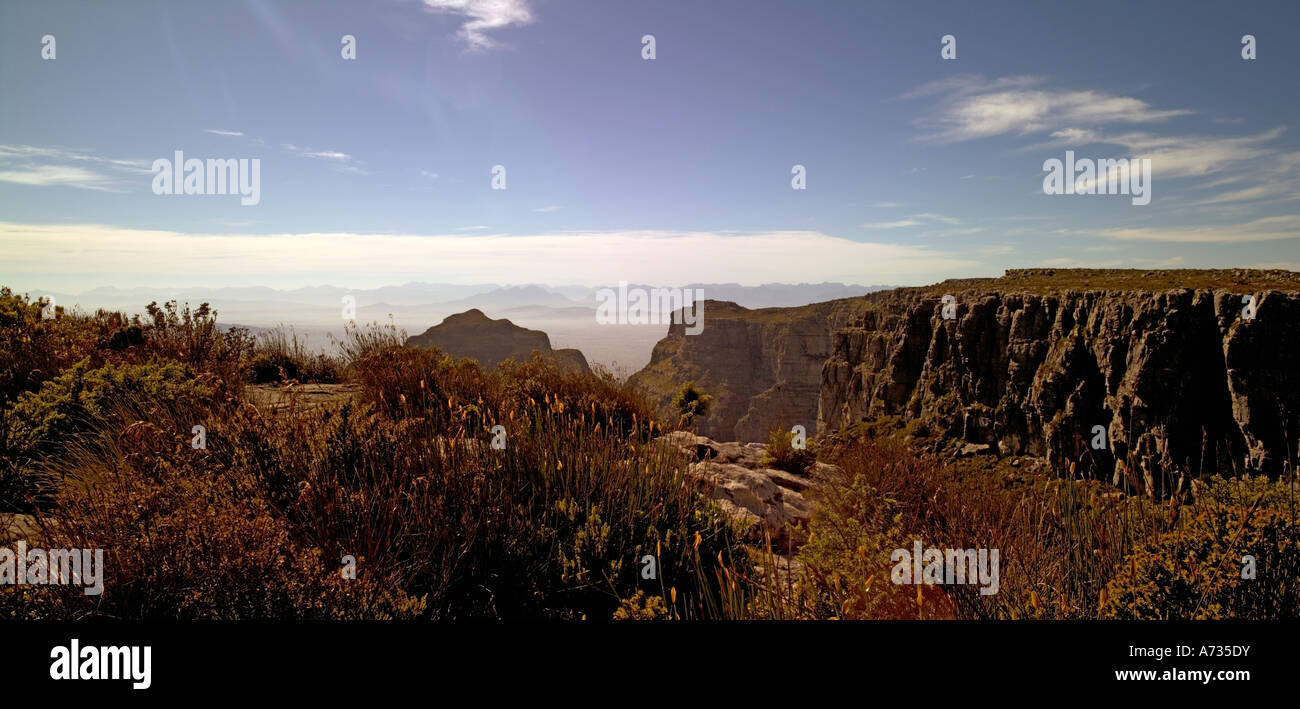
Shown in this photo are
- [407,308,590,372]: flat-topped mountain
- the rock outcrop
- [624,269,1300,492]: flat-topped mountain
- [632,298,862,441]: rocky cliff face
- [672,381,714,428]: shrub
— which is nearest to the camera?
the rock outcrop

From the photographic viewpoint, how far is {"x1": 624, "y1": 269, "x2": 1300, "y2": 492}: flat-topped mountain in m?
42.0

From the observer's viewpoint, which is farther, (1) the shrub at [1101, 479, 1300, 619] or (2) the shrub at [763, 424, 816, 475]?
(2) the shrub at [763, 424, 816, 475]

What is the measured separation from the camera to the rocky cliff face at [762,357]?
3851 inches

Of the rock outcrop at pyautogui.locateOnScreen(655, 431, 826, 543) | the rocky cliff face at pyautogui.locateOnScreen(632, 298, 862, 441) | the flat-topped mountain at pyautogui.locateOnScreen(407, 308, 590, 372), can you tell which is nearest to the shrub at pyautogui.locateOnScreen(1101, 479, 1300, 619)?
the rock outcrop at pyautogui.locateOnScreen(655, 431, 826, 543)

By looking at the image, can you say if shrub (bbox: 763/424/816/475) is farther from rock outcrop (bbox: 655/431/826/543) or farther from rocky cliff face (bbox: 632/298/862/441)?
rocky cliff face (bbox: 632/298/862/441)

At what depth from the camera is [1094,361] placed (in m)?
49.1

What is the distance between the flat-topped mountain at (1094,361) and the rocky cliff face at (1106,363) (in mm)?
109

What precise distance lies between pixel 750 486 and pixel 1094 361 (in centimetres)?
5691

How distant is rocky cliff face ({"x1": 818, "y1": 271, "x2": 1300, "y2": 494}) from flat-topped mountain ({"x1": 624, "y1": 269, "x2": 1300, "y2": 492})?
0.36 feet

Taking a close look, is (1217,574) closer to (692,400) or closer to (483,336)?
(692,400)

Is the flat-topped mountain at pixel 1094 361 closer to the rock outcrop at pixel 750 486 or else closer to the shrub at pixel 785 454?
the shrub at pixel 785 454

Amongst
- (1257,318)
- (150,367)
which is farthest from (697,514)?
(1257,318)

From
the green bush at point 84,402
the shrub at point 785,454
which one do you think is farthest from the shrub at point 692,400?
the green bush at point 84,402
